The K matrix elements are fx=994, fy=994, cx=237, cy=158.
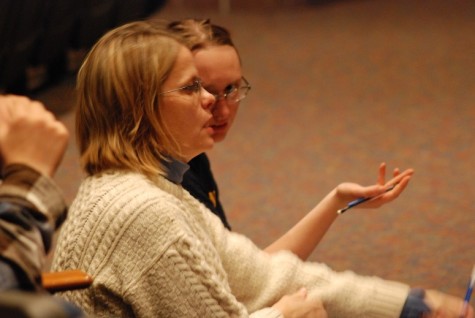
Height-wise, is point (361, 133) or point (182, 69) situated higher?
point (182, 69)

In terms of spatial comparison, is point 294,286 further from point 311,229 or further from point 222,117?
point 222,117

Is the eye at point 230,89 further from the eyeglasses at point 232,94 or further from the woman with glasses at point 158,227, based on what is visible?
the woman with glasses at point 158,227

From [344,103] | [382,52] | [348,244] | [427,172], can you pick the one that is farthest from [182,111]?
[382,52]

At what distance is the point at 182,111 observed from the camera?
192cm

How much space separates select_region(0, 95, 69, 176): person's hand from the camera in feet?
4.06

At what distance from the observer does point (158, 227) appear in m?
1.70

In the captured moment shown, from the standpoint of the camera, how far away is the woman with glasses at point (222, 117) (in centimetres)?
227

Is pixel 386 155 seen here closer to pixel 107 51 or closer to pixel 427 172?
pixel 427 172

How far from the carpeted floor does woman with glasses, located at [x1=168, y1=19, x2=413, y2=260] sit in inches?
40.4

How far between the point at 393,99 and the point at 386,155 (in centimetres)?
111

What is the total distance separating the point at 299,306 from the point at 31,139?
2.83 ft

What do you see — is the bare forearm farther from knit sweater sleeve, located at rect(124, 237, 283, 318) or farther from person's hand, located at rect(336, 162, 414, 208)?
knit sweater sleeve, located at rect(124, 237, 283, 318)

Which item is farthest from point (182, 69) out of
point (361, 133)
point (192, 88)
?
point (361, 133)

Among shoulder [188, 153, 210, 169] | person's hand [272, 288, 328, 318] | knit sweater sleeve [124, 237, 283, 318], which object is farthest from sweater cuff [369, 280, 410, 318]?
shoulder [188, 153, 210, 169]
